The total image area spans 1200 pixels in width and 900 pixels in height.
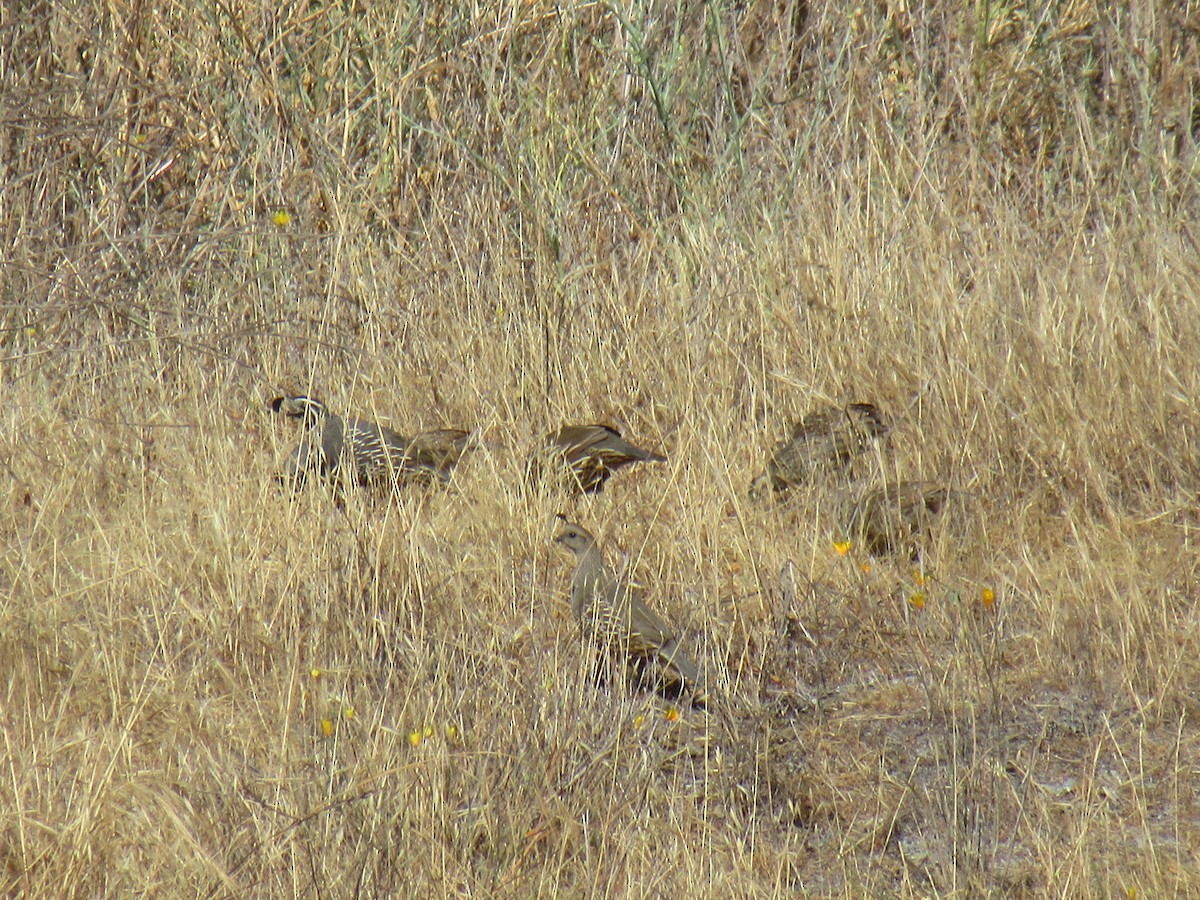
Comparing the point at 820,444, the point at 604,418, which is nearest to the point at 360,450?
the point at 604,418

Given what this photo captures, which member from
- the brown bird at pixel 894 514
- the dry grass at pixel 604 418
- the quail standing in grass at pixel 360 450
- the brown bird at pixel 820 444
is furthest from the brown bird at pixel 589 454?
the brown bird at pixel 894 514

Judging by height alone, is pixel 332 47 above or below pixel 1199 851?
above

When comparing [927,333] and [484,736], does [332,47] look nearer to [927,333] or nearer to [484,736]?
[927,333]

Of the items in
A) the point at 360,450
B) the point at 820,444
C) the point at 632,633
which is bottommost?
the point at 360,450

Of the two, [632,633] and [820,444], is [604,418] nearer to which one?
[820,444]

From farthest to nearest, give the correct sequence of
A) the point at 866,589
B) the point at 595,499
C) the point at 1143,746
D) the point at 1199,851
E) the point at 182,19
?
the point at 182,19
the point at 595,499
the point at 866,589
the point at 1143,746
the point at 1199,851

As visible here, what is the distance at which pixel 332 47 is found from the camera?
7.37 meters

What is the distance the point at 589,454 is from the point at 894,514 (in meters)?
1.14

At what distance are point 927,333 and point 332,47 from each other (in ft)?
11.0

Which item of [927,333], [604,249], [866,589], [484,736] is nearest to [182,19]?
[604,249]

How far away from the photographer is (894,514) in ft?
15.6

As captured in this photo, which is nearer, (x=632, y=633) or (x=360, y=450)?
(x=632, y=633)

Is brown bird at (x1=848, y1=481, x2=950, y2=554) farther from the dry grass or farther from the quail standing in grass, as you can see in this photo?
the quail standing in grass

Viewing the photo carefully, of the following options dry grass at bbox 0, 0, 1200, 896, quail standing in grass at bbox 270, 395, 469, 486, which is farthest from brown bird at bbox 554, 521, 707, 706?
quail standing in grass at bbox 270, 395, 469, 486
